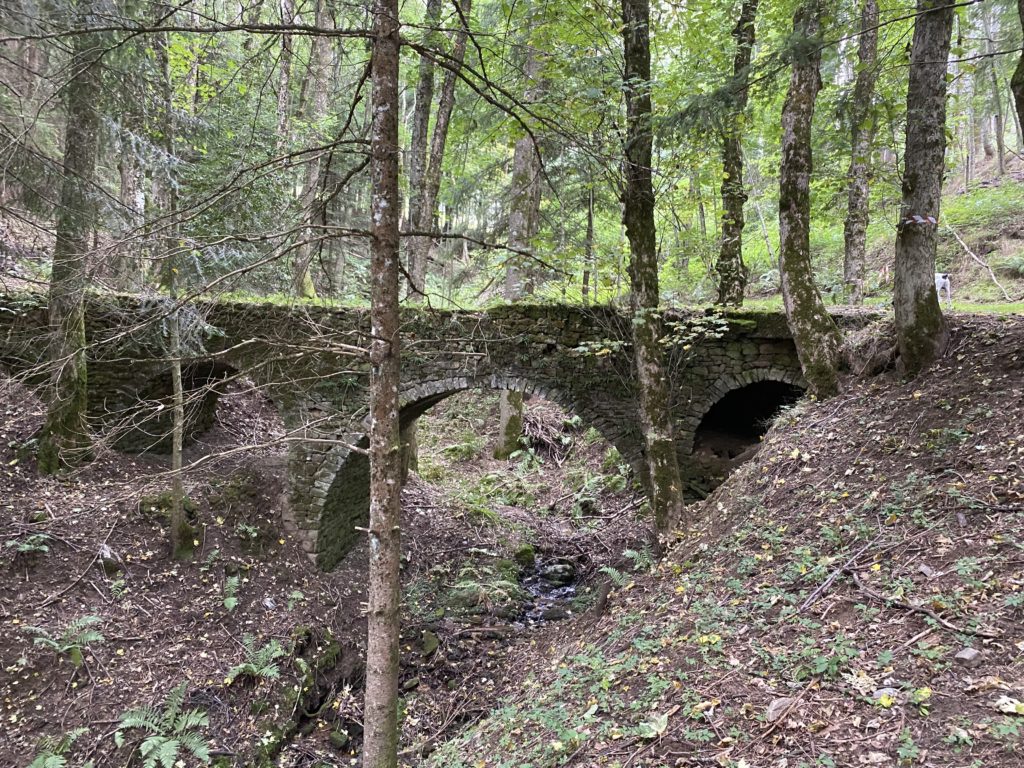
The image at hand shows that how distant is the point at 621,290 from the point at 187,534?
624 cm

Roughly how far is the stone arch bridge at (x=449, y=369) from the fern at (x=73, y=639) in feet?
7.52

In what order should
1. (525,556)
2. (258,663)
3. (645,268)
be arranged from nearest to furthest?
1. (645,268)
2. (258,663)
3. (525,556)

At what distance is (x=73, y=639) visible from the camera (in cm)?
554

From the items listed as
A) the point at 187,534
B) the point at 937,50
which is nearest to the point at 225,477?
the point at 187,534

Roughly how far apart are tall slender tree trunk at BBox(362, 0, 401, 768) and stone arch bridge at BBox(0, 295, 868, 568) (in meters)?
3.56

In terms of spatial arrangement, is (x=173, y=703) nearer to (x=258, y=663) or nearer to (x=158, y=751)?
(x=158, y=751)

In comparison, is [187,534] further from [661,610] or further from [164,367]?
[661,610]

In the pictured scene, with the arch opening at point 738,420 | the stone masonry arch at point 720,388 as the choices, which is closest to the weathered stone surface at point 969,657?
the stone masonry arch at point 720,388

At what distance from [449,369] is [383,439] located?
15.4 ft

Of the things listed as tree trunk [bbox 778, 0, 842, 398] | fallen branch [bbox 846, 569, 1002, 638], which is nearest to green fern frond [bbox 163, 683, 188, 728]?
fallen branch [bbox 846, 569, 1002, 638]

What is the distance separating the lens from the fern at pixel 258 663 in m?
6.10

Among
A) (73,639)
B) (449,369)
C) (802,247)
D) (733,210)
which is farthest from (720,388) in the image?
(73,639)

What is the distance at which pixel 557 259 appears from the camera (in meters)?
5.97

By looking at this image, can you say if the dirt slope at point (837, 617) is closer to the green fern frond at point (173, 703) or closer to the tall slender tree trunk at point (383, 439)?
the tall slender tree trunk at point (383, 439)
